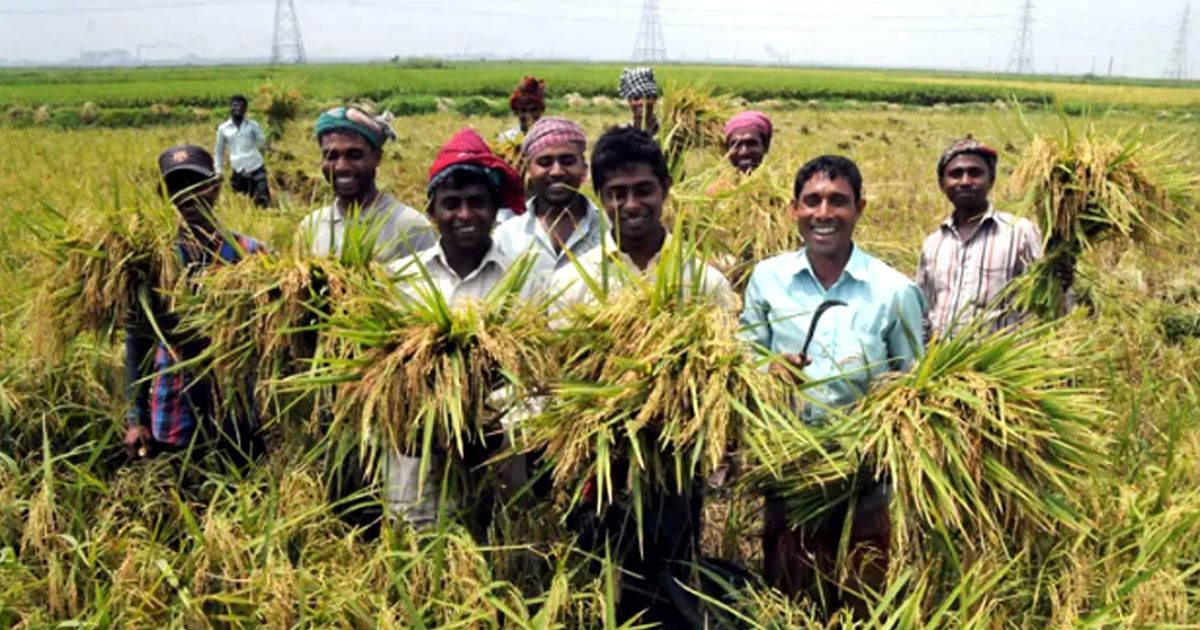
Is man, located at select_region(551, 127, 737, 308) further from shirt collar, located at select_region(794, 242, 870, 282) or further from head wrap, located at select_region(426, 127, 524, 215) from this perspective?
shirt collar, located at select_region(794, 242, 870, 282)

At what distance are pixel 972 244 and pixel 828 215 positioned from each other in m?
1.29

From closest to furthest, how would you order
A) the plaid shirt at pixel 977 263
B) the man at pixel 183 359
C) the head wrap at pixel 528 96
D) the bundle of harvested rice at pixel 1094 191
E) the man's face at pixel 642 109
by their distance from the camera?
the man at pixel 183 359
the bundle of harvested rice at pixel 1094 191
the plaid shirt at pixel 977 263
the man's face at pixel 642 109
the head wrap at pixel 528 96

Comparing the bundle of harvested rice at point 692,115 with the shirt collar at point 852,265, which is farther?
the bundle of harvested rice at point 692,115

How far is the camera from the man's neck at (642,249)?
8.76 feet

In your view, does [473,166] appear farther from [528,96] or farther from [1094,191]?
[528,96]

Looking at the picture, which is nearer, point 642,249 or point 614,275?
point 614,275

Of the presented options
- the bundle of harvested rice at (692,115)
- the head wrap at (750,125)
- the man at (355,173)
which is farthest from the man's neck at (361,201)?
the bundle of harvested rice at (692,115)

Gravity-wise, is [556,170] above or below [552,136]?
below

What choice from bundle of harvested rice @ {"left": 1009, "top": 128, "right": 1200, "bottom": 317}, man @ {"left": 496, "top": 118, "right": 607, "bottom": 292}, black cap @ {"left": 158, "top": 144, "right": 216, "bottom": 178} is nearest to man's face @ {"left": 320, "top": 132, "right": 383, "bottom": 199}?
black cap @ {"left": 158, "top": 144, "right": 216, "bottom": 178}

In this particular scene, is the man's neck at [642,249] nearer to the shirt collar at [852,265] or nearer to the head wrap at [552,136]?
the shirt collar at [852,265]

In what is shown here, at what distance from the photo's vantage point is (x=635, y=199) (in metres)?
2.62

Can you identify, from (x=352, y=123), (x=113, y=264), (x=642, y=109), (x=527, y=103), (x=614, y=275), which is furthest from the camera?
(x=527, y=103)

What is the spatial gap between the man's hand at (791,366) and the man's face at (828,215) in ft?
1.18

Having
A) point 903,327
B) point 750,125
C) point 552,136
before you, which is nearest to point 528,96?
point 750,125
